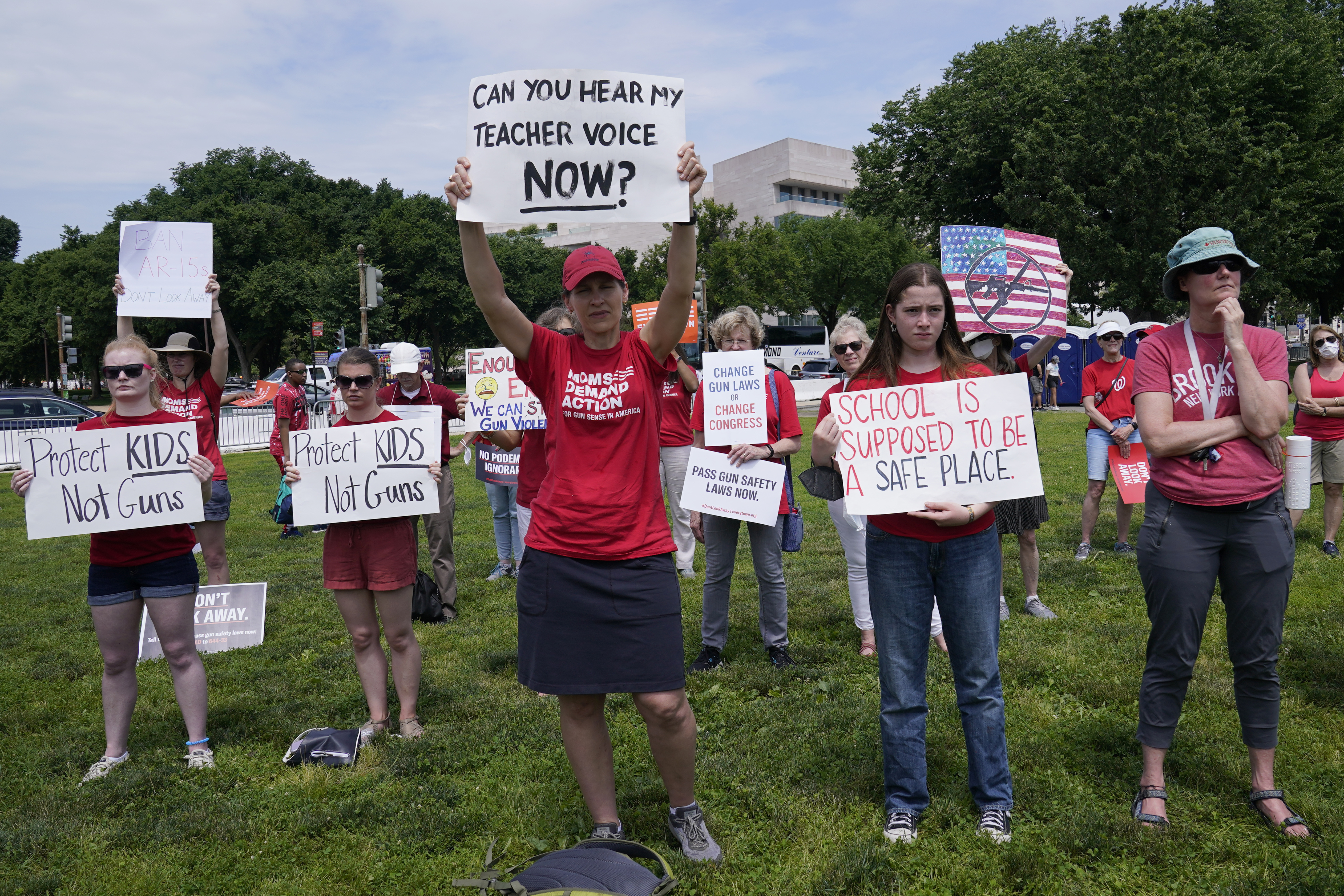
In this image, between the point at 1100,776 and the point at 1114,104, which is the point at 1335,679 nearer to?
the point at 1100,776

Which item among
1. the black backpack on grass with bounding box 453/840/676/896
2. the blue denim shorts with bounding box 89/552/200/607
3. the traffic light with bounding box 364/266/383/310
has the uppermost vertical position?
the traffic light with bounding box 364/266/383/310

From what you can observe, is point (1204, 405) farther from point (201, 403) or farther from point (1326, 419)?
point (1326, 419)

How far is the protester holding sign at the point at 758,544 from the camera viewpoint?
5.70 metres

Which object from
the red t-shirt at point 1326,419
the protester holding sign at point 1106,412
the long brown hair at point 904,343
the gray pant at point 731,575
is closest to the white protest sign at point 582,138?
the long brown hair at point 904,343

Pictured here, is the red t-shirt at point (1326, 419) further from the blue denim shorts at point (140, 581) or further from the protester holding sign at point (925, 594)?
the blue denim shorts at point (140, 581)

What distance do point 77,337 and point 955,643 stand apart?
208 feet

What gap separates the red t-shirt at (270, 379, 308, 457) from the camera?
976 centimetres

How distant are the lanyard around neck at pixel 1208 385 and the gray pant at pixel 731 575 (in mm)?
2723

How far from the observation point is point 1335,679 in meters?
5.06

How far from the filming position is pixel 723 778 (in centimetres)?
415

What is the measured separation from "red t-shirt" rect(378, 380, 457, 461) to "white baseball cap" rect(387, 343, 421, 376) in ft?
Result: 0.40

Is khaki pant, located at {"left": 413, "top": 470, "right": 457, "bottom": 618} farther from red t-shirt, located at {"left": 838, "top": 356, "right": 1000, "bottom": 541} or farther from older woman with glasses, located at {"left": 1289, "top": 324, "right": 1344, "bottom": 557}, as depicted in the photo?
older woman with glasses, located at {"left": 1289, "top": 324, "right": 1344, "bottom": 557}

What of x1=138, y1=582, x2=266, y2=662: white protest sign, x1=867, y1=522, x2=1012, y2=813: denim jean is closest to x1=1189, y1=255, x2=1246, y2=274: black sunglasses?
x1=867, y1=522, x2=1012, y2=813: denim jean

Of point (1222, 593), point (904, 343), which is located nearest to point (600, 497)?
point (904, 343)
